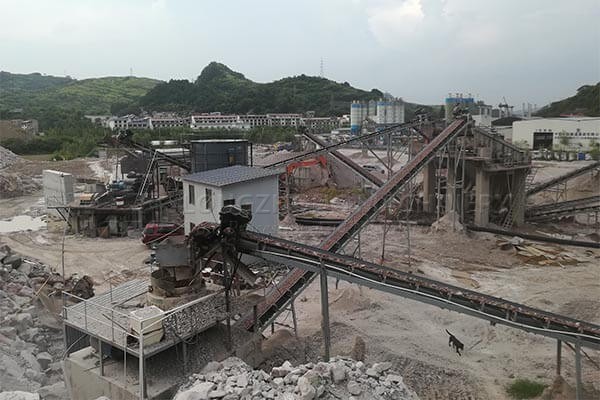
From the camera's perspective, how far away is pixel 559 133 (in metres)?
70.6

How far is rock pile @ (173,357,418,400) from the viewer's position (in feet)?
28.2

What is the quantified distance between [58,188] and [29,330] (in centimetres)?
2117

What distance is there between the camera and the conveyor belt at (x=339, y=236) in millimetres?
13781

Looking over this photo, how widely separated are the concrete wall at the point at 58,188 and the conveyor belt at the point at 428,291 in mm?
24102

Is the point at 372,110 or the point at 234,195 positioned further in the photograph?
the point at 372,110

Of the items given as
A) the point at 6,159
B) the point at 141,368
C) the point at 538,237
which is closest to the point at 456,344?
the point at 141,368

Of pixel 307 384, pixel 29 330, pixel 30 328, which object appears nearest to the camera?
pixel 307 384

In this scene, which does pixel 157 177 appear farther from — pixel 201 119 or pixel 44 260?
pixel 201 119

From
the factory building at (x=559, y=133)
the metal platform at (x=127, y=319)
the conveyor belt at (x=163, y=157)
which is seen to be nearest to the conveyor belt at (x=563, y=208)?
the conveyor belt at (x=163, y=157)

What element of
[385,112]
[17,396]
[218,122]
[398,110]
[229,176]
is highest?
[398,110]

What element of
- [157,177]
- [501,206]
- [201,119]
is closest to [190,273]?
[157,177]

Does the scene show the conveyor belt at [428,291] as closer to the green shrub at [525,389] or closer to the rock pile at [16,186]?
the green shrub at [525,389]

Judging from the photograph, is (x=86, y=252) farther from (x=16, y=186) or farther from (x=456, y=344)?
(x=16, y=186)

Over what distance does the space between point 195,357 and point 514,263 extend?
1683 centimetres
